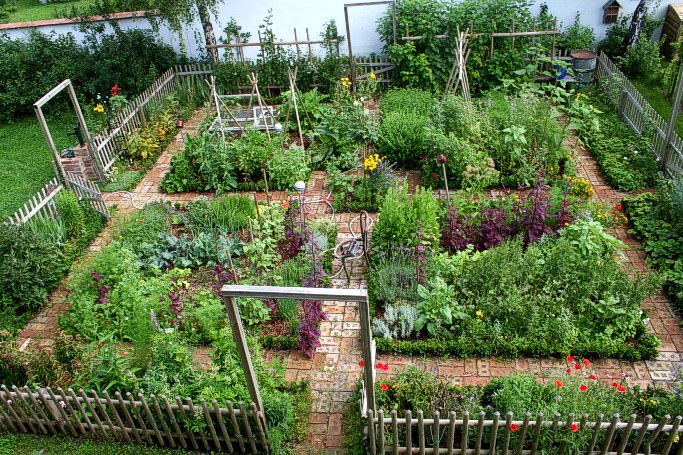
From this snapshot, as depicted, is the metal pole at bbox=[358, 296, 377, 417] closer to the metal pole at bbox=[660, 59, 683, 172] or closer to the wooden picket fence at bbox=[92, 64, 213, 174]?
the metal pole at bbox=[660, 59, 683, 172]

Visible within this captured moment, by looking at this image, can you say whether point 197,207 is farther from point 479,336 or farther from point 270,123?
point 479,336

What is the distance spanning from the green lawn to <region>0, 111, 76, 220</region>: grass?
11515 millimetres

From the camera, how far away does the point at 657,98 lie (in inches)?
454

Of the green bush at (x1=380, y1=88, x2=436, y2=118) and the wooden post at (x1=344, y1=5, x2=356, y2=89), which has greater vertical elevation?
the wooden post at (x1=344, y1=5, x2=356, y2=89)

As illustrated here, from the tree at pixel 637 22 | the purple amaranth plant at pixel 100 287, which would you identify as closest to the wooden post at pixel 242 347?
the purple amaranth plant at pixel 100 287

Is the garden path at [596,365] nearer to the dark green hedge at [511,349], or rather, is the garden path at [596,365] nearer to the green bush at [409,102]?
the dark green hedge at [511,349]

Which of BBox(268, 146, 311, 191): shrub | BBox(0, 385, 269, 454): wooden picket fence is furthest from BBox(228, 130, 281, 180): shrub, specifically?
BBox(0, 385, 269, 454): wooden picket fence

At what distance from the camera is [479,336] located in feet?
21.9

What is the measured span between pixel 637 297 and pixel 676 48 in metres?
7.48

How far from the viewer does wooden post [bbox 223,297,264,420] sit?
5094 mm

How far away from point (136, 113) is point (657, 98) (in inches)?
403

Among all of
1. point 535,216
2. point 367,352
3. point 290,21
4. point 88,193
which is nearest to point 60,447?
point 367,352

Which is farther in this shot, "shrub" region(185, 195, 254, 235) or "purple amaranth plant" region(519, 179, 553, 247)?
"shrub" region(185, 195, 254, 235)

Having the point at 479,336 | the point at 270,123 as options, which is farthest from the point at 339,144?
the point at 479,336
